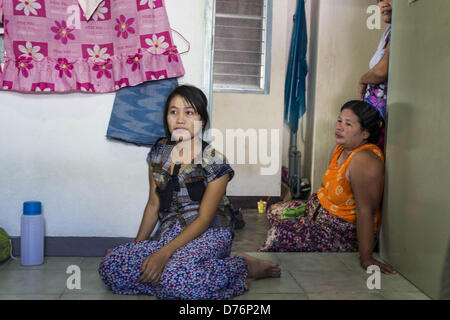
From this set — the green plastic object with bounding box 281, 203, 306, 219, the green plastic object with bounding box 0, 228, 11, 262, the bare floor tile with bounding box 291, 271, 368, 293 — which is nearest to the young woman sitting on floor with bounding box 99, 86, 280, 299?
the bare floor tile with bounding box 291, 271, 368, 293

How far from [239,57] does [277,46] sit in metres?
0.33

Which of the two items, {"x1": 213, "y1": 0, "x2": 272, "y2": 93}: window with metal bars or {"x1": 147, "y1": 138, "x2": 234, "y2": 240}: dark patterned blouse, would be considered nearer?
{"x1": 147, "y1": 138, "x2": 234, "y2": 240}: dark patterned blouse

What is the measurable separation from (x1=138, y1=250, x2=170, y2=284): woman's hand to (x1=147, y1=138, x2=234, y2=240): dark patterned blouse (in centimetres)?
22

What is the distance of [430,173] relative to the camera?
1567 millimetres

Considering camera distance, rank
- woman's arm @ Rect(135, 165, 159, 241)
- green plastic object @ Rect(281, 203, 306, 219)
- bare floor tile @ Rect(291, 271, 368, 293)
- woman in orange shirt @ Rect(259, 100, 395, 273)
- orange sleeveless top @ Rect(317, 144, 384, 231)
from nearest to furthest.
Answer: bare floor tile @ Rect(291, 271, 368, 293) → woman's arm @ Rect(135, 165, 159, 241) → woman in orange shirt @ Rect(259, 100, 395, 273) → orange sleeveless top @ Rect(317, 144, 384, 231) → green plastic object @ Rect(281, 203, 306, 219)

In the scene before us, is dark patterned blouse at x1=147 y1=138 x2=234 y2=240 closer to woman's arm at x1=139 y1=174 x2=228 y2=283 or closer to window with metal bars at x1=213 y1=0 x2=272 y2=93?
woman's arm at x1=139 y1=174 x2=228 y2=283

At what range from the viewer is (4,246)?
183 centimetres

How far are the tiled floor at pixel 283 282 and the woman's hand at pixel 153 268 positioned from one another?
0.10 metres

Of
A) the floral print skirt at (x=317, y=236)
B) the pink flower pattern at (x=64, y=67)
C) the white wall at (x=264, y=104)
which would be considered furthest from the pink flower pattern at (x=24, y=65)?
the white wall at (x=264, y=104)

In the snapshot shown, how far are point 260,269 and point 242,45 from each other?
7.97 feet

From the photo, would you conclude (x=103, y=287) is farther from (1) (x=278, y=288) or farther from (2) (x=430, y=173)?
(2) (x=430, y=173)

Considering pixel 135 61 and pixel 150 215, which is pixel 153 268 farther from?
pixel 135 61

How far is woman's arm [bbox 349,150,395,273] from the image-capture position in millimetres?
1920
